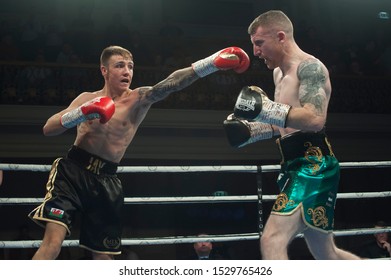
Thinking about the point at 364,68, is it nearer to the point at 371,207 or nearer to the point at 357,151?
the point at 357,151

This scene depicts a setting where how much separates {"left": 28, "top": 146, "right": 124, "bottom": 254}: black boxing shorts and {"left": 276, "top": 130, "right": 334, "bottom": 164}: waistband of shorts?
2.50 feet

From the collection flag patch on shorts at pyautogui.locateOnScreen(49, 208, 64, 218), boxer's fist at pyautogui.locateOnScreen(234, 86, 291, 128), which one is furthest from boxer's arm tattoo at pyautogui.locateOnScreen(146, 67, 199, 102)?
flag patch on shorts at pyautogui.locateOnScreen(49, 208, 64, 218)

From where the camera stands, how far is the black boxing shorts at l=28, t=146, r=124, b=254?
2.32 m

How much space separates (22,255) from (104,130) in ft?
10.1

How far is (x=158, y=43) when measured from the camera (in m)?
5.32

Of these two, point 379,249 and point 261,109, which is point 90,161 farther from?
point 379,249

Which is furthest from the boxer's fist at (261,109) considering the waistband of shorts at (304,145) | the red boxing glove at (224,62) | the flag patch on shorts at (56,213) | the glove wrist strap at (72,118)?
the flag patch on shorts at (56,213)

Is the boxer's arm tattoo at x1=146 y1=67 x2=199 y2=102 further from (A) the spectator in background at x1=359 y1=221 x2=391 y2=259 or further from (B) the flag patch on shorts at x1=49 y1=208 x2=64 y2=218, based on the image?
(A) the spectator in background at x1=359 y1=221 x2=391 y2=259

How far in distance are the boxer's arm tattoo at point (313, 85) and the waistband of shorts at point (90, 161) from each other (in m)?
0.89

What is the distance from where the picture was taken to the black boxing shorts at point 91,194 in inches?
91.5

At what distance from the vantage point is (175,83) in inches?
95.3

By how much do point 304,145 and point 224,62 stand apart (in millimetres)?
462

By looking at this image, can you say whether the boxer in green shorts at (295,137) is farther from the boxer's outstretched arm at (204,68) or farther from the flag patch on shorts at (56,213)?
the flag patch on shorts at (56,213)
